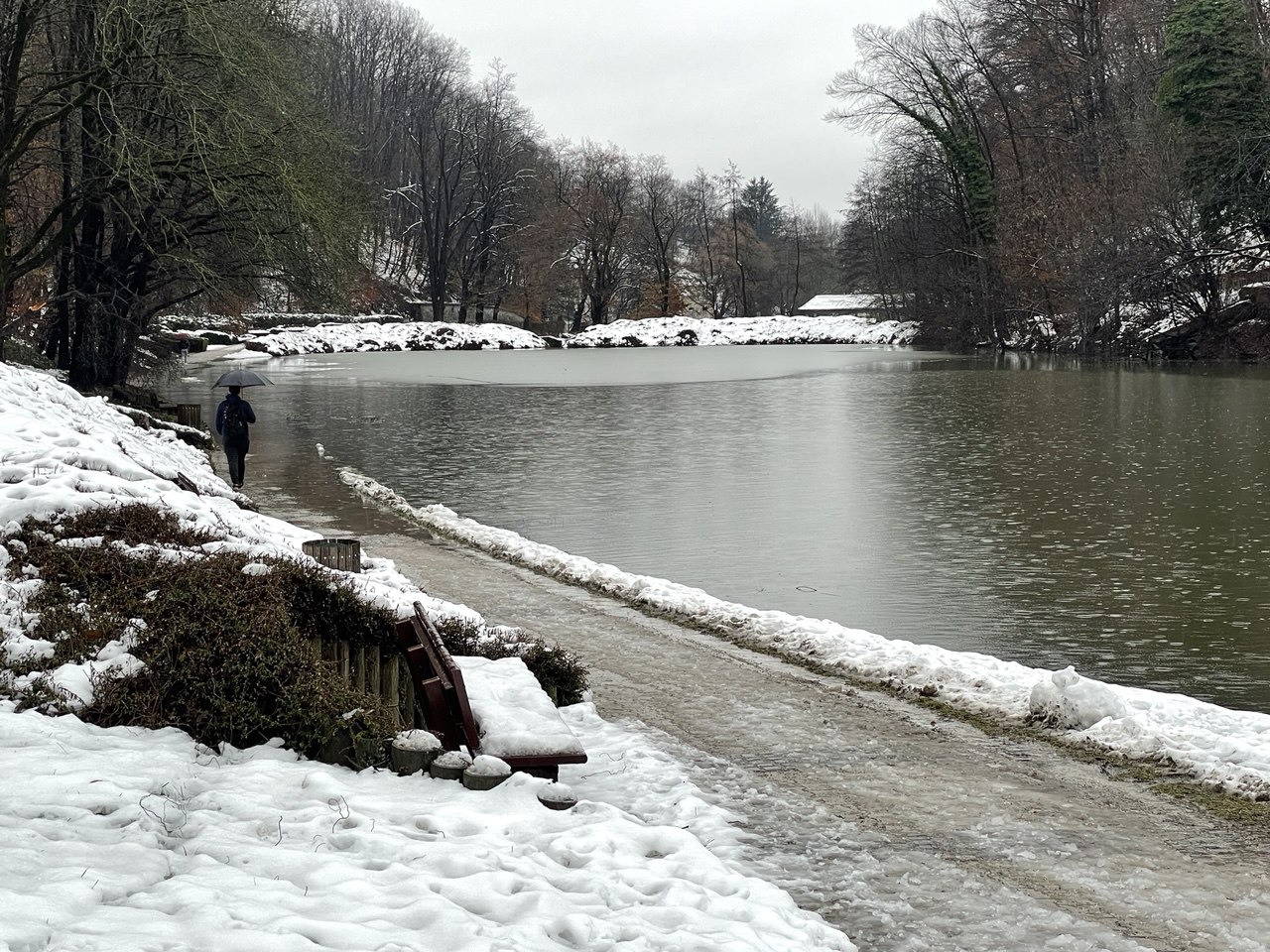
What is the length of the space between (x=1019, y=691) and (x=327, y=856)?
17.9 feet

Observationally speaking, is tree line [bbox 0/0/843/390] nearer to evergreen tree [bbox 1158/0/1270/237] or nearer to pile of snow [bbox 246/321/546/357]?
evergreen tree [bbox 1158/0/1270/237]

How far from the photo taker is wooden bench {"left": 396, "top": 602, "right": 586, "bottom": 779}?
21.7 ft

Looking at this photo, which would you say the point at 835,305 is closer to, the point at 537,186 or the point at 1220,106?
the point at 537,186

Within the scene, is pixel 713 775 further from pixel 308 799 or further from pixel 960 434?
pixel 960 434

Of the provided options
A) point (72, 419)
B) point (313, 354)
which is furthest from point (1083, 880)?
point (313, 354)

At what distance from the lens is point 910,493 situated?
20547 mm

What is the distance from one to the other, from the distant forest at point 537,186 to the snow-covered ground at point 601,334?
15.3 ft

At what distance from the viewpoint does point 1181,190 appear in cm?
5219

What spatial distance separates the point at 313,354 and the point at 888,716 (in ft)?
251

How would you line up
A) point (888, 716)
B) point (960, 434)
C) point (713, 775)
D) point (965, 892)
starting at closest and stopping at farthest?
1. point (965, 892)
2. point (713, 775)
3. point (888, 716)
4. point (960, 434)

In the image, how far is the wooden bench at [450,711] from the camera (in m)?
6.61

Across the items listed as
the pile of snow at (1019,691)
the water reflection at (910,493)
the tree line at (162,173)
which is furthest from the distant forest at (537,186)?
the pile of snow at (1019,691)

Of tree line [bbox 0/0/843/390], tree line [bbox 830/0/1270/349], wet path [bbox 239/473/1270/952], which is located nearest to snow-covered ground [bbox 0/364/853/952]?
wet path [bbox 239/473/1270/952]

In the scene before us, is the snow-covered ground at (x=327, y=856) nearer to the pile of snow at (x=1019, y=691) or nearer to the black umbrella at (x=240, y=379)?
the pile of snow at (x=1019, y=691)
